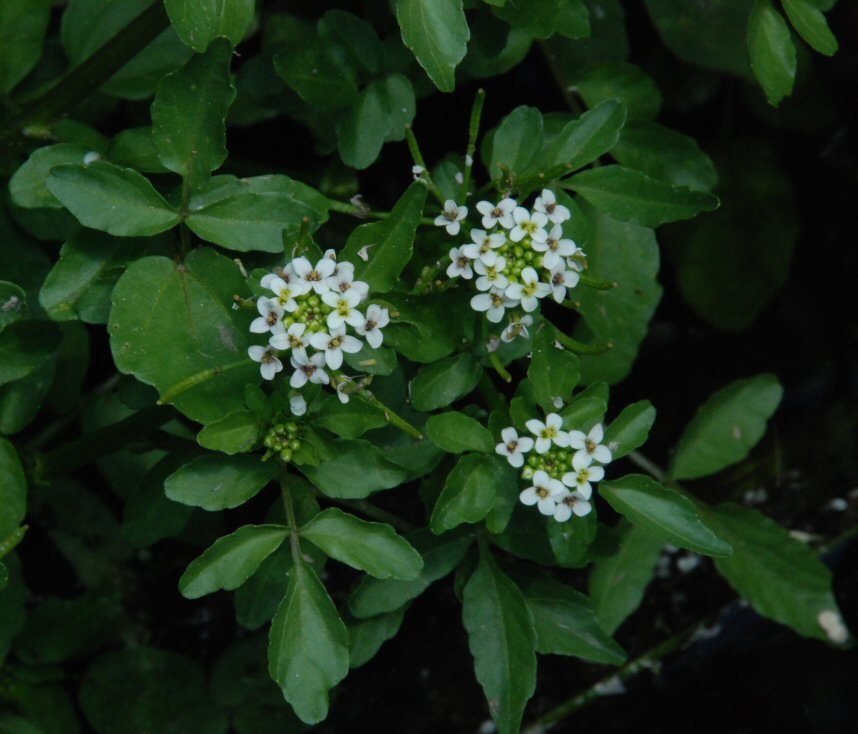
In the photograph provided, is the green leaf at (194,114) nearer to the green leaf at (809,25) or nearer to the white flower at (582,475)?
the white flower at (582,475)

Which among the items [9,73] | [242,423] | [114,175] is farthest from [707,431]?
[9,73]

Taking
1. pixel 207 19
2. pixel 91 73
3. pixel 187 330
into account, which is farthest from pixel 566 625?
pixel 91 73

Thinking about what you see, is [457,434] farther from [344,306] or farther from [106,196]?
[106,196]

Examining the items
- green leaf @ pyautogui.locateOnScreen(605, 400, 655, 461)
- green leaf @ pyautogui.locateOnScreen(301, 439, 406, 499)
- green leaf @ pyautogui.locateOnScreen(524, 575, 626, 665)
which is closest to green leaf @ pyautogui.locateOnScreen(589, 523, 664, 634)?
green leaf @ pyautogui.locateOnScreen(524, 575, 626, 665)

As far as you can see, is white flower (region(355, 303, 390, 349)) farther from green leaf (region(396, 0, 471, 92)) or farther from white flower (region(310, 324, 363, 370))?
green leaf (region(396, 0, 471, 92))

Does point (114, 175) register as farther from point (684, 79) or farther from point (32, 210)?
point (684, 79)
